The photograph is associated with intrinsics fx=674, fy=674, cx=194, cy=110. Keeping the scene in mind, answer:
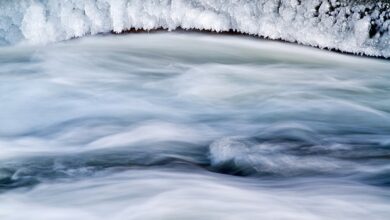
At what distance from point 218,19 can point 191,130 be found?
2013mm

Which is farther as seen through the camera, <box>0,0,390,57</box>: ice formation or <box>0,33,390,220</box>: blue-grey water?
<box>0,0,390,57</box>: ice formation

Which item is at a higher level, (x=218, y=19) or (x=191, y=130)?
(x=218, y=19)

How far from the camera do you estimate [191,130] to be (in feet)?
16.1

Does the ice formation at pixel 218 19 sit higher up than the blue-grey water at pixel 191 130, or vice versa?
the ice formation at pixel 218 19

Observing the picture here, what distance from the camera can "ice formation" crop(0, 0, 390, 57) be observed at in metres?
6.35

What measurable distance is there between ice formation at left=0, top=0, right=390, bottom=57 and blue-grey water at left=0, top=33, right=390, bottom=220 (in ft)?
0.47

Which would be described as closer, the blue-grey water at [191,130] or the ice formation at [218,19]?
the blue-grey water at [191,130]

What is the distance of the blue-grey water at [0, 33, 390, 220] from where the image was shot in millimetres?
3512

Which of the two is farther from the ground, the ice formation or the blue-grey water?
the ice formation

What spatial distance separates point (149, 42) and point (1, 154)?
2797 millimetres

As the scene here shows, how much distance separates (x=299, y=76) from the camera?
6.20 m

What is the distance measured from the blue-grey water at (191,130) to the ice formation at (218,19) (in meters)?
0.14

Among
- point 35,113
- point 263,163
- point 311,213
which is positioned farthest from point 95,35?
point 311,213

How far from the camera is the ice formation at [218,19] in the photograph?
250 inches
